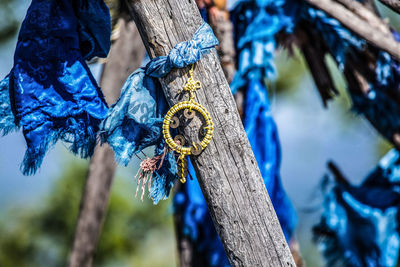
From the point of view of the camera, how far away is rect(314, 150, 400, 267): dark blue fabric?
5.27 feet

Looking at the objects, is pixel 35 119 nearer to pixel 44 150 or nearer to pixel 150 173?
pixel 44 150

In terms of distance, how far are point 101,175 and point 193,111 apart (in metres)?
0.98

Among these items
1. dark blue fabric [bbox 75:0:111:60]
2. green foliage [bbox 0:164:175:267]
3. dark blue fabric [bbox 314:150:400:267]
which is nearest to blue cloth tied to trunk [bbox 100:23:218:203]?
dark blue fabric [bbox 75:0:111:60]

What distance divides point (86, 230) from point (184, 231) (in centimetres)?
41

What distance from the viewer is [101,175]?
1.68 metres

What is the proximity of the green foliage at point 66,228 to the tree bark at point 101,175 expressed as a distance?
2.34m

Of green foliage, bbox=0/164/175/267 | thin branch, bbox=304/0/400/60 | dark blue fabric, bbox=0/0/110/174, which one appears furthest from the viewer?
green foliage, bbox=0/164/175/267

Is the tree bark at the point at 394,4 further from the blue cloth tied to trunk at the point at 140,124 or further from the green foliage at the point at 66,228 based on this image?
the green foliage at the point at 66,228

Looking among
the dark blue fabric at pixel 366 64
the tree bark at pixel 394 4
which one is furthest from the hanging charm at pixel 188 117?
the dark blue fabric at pixel 366 64

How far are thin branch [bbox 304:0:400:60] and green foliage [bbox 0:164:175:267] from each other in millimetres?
3211

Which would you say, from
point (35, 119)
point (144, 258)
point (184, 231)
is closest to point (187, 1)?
point (35, 119)

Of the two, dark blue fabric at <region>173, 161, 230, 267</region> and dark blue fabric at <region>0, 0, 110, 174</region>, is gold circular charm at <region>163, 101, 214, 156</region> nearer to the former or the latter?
dark blue fabric at <region>0, 0, 110, 174</region>

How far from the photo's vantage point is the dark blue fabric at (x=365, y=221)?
1.61 m

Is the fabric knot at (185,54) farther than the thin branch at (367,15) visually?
No
